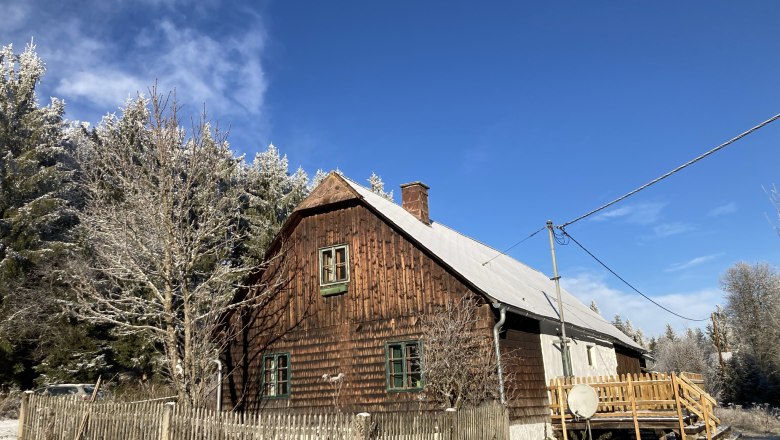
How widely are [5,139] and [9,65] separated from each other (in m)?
8.14

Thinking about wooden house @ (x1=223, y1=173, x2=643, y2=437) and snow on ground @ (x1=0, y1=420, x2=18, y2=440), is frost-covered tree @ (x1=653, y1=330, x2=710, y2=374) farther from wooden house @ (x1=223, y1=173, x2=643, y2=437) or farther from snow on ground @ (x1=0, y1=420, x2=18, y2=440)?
snow on ground @ (x1=0, y1=420, x2=18, y2=440)

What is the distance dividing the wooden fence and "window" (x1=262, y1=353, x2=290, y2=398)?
7.06m

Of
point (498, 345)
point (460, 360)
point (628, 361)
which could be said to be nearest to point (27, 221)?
point (460, 360)

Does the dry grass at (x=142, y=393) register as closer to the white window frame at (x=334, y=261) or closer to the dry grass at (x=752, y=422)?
the white window frame at (x=334, y=261)

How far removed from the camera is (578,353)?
21516mm

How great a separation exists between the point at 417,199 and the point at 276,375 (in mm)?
8917

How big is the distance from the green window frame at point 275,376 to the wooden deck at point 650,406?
8899 mm

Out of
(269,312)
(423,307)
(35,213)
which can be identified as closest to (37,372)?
(35,213)

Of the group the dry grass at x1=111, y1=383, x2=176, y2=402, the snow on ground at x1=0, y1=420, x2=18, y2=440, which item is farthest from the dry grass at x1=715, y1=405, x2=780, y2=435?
the snow on ground at x1=0, y1=420, x2=18, y2=440

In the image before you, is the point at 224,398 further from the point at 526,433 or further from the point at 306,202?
the point at 526,433

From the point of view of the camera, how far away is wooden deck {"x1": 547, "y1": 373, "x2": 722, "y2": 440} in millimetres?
14336

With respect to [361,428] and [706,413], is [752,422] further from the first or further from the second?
[361,428]

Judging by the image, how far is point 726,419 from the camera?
30531mm

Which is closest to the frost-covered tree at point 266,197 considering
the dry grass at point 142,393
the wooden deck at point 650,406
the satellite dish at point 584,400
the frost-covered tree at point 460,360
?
the dry grass at point 142,393
